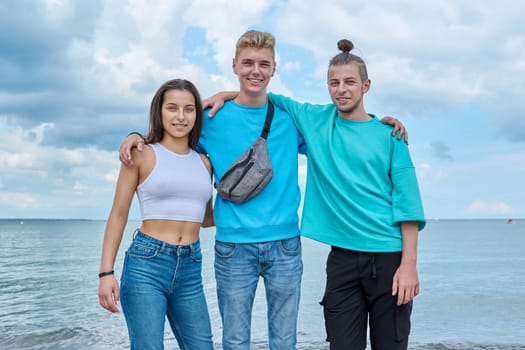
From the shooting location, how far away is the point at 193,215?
3617 mm

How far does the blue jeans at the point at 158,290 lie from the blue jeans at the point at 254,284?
28cm

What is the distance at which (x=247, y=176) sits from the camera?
12.4 ft

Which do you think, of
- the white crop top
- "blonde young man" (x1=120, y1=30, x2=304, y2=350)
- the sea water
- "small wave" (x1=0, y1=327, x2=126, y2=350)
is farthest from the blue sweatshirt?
"small wave" (x1=0, y1=327, x2=126, y2=350)

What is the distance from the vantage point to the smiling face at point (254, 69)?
3.98m

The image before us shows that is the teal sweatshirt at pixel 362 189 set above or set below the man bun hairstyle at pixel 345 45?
below

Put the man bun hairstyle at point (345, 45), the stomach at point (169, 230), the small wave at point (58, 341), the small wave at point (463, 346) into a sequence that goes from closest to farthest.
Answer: the stomach at point (169, 230) → the man bun hairstyle at point (345, 45) → the small wave at point (463, 346) → the small wave at point (58, 341)

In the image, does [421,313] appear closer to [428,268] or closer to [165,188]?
[165,188]

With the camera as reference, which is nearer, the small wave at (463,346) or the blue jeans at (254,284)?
the blue jeans at (254,284)

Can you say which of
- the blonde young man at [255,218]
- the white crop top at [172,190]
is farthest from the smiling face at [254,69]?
the white crop top at [172,190]

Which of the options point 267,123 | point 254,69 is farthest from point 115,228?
point 254,69

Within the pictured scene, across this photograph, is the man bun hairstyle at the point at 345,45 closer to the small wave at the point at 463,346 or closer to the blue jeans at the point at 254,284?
the blue jeans at the point at 254,284

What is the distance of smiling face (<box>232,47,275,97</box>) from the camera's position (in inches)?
157

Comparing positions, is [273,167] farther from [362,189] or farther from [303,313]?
[303,313]

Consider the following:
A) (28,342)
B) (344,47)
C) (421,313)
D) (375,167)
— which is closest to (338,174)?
(375,167)
